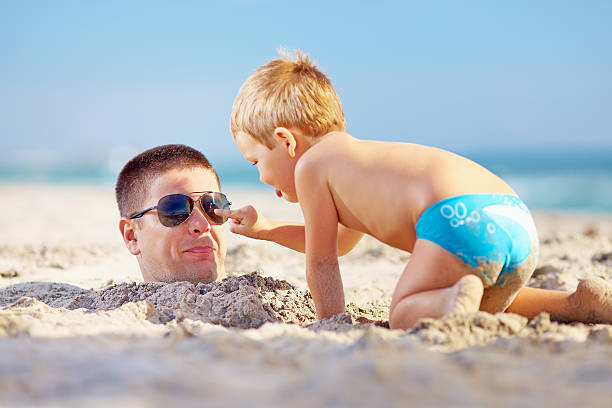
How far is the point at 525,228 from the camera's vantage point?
7.63 ft

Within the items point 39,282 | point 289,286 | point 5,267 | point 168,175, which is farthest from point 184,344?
point 5,267

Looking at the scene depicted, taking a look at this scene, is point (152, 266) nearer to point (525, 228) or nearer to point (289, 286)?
point (289, 286)

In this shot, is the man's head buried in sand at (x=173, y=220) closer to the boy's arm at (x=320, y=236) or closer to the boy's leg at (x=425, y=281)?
the boy's arm at (x=320, y=236)

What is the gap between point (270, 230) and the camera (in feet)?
10.4

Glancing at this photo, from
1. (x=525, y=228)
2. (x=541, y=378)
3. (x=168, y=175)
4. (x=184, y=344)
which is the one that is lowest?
(x=541, y=378)

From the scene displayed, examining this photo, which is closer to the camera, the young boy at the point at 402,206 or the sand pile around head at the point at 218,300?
the young boy at the point at 402,206

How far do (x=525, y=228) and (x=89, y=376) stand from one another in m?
1.72

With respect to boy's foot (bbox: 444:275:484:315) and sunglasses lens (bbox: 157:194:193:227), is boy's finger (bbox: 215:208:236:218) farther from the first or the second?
boy's foot (bbox: 444:275:484:315)

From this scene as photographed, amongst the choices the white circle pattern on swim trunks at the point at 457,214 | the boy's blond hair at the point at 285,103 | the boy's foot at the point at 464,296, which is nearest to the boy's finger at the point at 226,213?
the boy's blond hair at the point at 285,103

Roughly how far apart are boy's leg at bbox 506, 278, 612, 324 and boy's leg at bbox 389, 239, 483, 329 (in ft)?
1.72

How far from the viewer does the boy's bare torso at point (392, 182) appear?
7.49 feet

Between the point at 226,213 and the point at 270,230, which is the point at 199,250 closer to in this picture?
the point at 226,213

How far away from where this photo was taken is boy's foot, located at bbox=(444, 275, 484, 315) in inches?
78.8

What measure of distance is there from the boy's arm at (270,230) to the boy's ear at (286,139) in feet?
1.61
